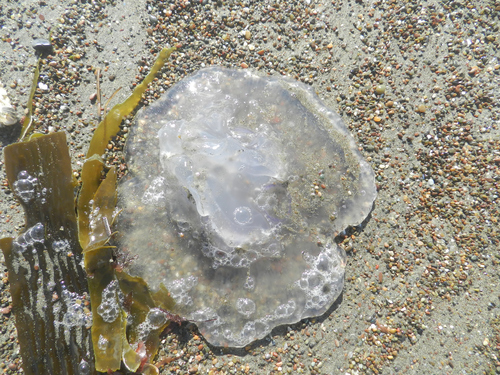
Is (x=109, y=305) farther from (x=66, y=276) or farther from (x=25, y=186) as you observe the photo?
(x=25, y=186)

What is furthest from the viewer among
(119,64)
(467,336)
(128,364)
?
(119,64)

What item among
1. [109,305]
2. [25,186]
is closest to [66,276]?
[109,305]

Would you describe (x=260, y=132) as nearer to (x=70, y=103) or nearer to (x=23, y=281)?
(x=70, y=103)

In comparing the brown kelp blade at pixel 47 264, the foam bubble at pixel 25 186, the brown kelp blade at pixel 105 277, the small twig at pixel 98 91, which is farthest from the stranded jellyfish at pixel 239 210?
the foam bubble at pixel 25 186

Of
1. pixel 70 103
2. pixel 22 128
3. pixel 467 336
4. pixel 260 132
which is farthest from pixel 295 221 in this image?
pixel 22 128

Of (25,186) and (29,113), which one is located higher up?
(29,113)

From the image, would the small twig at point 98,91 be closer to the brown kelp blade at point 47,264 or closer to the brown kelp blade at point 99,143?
the brown kelp blade at point 99,143
